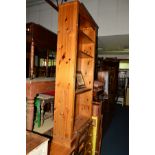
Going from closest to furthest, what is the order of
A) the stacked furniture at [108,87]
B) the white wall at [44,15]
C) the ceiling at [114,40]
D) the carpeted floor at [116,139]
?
the carpeted floor at [116,139] < the stacked furniture at [108,87] < the ceiling at [114,40] < the white wall at [44,15]

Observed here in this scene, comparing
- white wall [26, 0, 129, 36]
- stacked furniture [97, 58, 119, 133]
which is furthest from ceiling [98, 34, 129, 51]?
stacked furniture [97, 58, 119, 133]

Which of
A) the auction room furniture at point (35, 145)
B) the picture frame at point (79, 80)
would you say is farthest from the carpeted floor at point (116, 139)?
the auction room furniture at point (35, 145)

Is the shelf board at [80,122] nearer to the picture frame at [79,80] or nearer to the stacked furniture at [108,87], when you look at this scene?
the picture frame at [79,80]

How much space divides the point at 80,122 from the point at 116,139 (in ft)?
6.01

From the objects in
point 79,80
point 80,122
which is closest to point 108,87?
point 79,80

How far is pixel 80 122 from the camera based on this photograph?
2.13m

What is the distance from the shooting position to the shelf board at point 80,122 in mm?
1937

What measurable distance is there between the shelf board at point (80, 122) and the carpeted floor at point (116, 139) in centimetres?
105

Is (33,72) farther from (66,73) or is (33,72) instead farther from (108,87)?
(108,87)

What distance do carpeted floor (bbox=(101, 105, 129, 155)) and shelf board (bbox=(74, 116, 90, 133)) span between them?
1046mm

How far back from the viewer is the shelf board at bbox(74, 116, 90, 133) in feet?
6.36
